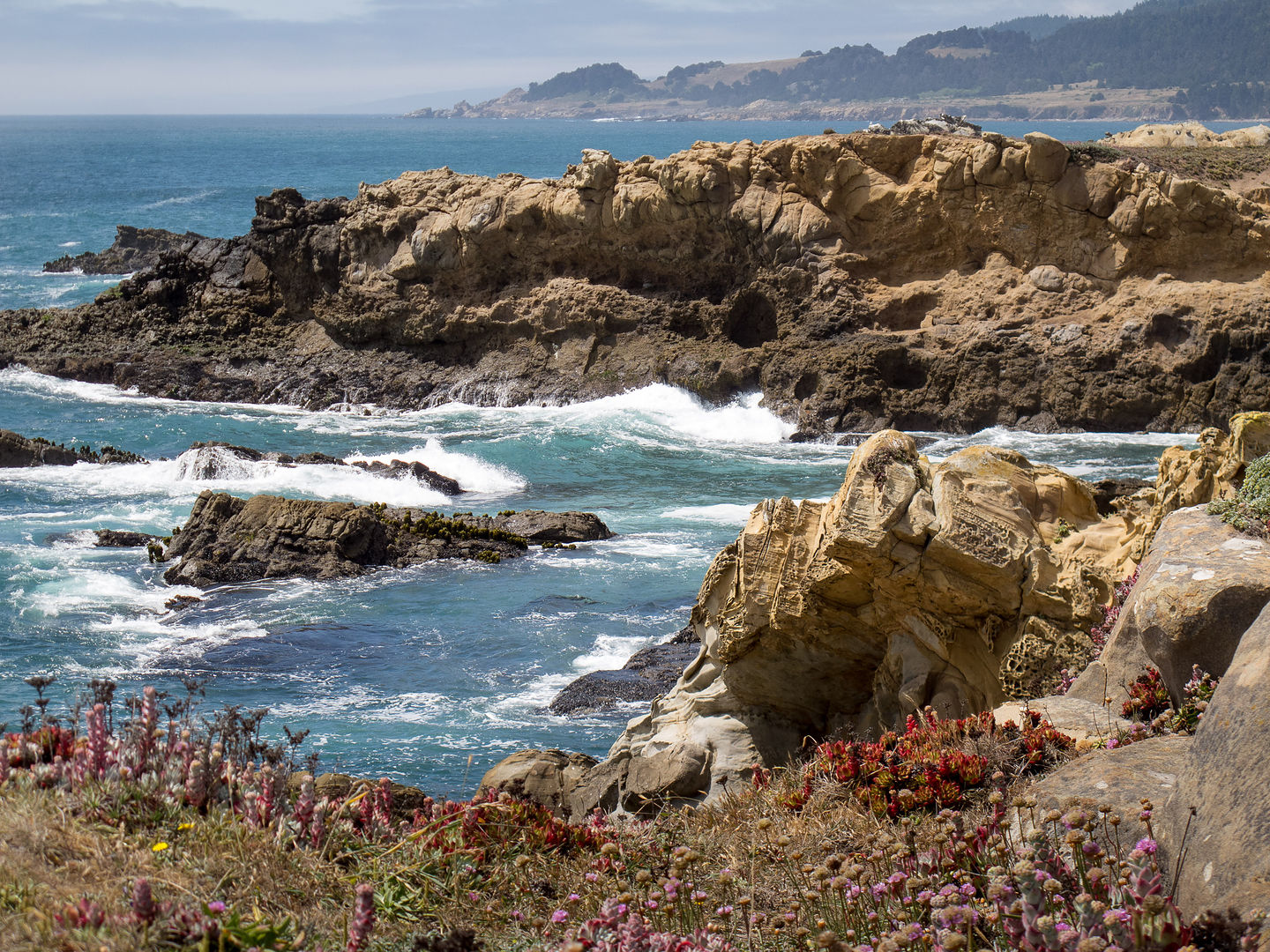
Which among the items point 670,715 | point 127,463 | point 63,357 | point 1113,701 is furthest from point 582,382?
point 1113,701

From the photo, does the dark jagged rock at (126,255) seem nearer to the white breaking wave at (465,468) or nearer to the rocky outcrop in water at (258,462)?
the white breaking wave at (465,468)

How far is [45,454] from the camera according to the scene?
2838 centimetres

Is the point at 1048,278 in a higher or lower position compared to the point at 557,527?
higher

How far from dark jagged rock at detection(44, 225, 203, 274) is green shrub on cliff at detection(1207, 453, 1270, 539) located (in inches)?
2270

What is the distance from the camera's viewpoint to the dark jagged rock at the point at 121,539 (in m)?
22.2

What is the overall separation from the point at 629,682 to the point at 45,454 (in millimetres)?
19032

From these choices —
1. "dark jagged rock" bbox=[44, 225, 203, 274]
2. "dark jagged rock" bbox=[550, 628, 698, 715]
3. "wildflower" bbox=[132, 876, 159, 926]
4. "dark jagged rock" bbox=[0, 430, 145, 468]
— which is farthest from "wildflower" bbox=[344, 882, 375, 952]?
"dark jagged rock" bbox=[44, 225, 203, 274]

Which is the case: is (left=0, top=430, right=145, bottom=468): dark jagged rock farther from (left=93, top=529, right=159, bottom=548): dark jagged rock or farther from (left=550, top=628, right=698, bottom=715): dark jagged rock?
(left=550, top=628, right=698, bottom=715): dark jagged rock

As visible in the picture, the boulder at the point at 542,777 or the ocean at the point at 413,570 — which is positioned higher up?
the boulder at the point at 542,777

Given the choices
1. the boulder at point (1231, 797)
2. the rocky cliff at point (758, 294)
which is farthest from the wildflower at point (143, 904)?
the rocky cliff at point (758, 294)

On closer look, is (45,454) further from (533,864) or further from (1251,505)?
(1251,505)

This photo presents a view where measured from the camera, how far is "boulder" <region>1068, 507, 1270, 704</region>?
275 inches

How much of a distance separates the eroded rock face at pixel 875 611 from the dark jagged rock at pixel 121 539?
1446cm

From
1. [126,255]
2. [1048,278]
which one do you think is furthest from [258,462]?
[126,255]
